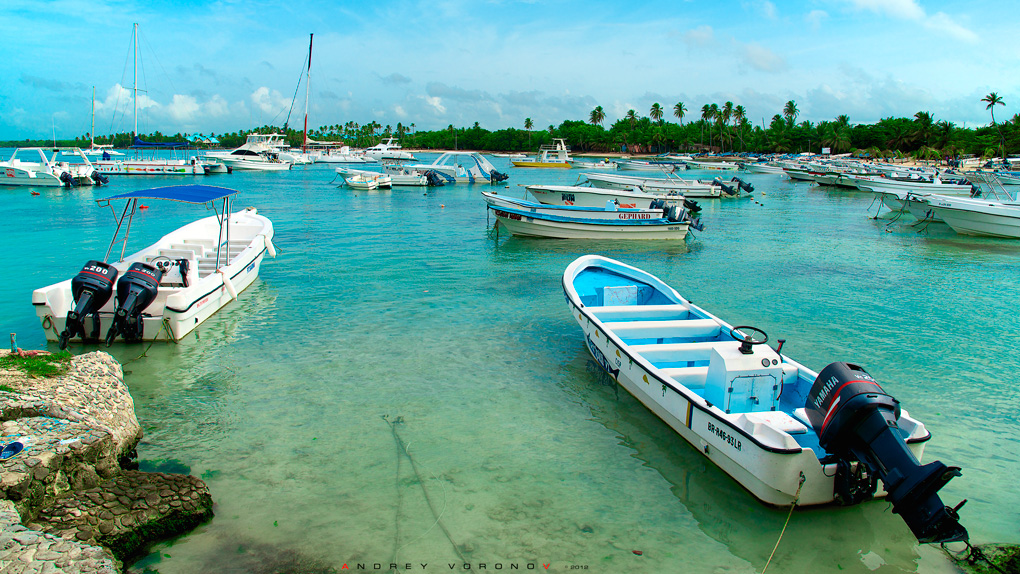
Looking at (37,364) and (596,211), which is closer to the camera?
(37,364)

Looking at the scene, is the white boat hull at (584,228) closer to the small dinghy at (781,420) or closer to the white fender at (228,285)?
the white fender at (228,285)

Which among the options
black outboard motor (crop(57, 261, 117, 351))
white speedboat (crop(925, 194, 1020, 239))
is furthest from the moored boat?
black outboard motor (crop(57, 261, 117, 351))

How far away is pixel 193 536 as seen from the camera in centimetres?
504

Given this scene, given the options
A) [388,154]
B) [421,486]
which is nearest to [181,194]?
[421,486]

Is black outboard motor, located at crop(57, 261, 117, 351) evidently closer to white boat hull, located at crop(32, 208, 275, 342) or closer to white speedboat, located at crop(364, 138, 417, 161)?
white boat hull, located at crop(32, 208, 275, 342)

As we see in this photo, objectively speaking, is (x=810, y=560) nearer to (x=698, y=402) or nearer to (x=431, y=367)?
(x=698, y=402)

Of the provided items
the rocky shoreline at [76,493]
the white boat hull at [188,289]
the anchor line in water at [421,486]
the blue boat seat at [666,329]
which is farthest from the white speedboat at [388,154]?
the rocky shoreline at [76,493]

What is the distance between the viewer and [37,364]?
22.4ft

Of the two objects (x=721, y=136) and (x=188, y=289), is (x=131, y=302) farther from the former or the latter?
(x=721, y=136)

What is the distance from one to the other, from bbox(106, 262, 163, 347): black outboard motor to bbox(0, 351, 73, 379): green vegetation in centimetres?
212

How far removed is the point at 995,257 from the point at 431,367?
840 inches

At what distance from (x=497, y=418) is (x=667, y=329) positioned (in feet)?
9.45

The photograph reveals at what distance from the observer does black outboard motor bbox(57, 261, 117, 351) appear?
912cm

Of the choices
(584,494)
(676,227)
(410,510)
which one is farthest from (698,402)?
(676,227)
